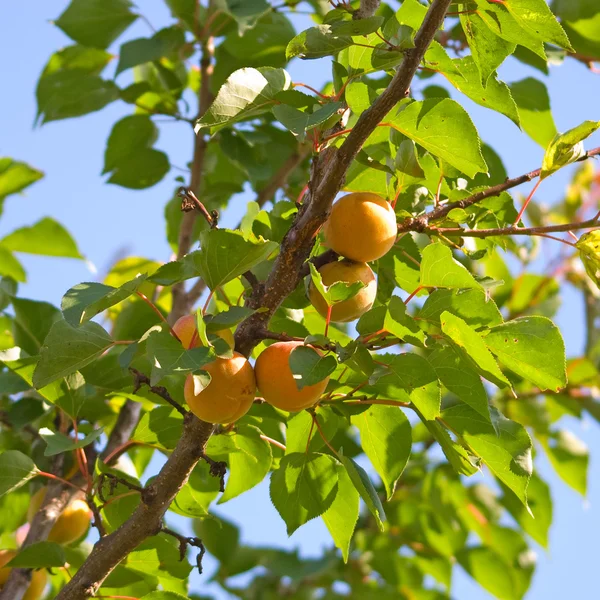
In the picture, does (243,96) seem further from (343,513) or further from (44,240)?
(44,240)

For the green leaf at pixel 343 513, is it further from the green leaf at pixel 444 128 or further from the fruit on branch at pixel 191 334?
the green leaf at pixel 444 128

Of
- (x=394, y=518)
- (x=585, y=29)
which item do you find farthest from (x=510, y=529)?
(x=585, y=29)

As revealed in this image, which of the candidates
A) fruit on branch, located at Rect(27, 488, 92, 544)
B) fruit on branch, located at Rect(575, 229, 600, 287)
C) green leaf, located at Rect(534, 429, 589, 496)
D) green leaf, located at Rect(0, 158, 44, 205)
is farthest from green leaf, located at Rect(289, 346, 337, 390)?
green leaf, located at Rect(534, 429, 589, 496)

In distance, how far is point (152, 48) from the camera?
189 cm

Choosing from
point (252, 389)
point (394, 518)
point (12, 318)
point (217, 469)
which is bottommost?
point (394, 518)

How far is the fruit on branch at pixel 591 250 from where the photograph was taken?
3.51ft

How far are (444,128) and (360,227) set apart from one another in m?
0.17

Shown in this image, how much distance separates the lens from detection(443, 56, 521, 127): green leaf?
3.52 feet

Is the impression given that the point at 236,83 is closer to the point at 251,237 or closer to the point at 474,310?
the point at 251,237

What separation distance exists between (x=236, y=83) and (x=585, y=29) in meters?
1.37

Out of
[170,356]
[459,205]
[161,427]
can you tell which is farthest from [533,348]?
[161,427]

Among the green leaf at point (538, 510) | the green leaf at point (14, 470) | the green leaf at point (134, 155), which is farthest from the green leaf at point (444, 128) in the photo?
the green leaf at point (538, 510)

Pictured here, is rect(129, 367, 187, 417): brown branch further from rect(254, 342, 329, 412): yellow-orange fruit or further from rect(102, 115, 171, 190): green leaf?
rect(102, 115, 171, 190): green leaf

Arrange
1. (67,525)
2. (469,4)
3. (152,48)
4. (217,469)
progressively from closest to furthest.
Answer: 1. (469,4)
2. (217,469)
3. (67,525)
4. (152,48)
